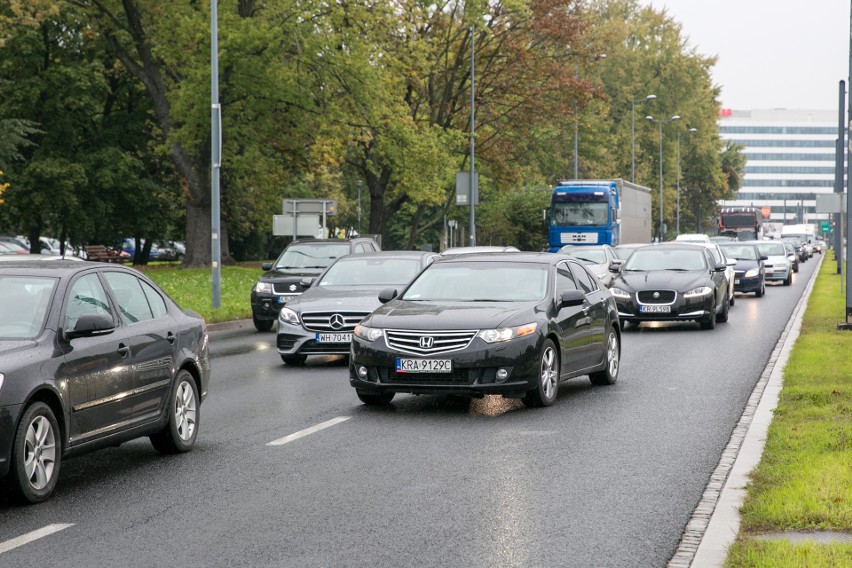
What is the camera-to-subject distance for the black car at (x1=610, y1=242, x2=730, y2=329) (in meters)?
23.7

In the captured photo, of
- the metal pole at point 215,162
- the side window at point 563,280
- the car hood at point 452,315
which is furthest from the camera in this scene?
the metal pole at point 215,162

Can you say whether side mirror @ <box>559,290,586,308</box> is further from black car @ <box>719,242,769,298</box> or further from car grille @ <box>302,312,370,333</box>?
black car @ <box>719,242,769,298</box>

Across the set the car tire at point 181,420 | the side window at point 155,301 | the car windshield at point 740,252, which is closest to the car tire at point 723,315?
the car windshield at point 740,252

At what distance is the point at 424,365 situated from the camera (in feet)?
38.3

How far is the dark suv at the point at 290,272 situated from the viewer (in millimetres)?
23719

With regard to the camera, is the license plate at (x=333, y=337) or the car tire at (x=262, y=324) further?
the car tire at (x=262, y=324)

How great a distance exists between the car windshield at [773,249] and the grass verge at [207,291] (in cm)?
1803

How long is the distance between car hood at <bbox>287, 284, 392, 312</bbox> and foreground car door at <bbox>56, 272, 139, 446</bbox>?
7.79m

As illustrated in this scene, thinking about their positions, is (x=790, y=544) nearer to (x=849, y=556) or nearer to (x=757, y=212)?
(x=849, y=556)

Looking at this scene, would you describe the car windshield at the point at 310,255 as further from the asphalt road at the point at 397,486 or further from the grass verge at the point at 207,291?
the asphalt road at the point at 397,486

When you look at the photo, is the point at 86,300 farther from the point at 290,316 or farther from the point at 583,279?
the point at 290,316

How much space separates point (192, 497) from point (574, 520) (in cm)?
229

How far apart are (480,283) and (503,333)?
1428mm

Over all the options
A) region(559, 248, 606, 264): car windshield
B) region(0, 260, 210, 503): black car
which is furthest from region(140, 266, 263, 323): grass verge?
region(0, 260, 210, 503): black car
